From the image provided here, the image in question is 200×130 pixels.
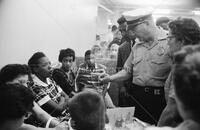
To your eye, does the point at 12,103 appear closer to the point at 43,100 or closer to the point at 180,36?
the point at 43,100

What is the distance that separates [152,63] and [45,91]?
33.4 inches

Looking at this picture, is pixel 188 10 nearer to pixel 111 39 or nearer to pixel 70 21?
pixel 111 39

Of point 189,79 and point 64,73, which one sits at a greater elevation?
point 189,79

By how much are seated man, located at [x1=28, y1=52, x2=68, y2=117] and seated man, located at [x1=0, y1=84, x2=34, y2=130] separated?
1.97ft

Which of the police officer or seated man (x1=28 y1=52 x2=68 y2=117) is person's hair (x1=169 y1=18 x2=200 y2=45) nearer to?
the police officer

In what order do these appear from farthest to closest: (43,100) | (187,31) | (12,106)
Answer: (43,100) < (187,31) < (12,106)

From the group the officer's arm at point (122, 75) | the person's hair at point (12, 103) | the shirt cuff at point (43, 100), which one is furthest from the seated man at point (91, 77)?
the person's hair at point (12, 103)

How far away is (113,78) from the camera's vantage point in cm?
198

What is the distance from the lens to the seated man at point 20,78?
1.42 meters

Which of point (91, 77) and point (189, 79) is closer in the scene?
point (189, 79)

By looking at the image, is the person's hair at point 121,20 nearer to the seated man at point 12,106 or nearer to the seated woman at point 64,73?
the seated woman at point 64,73

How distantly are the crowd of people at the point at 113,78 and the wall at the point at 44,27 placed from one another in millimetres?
86

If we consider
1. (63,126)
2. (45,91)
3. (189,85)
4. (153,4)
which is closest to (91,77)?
(45,91)

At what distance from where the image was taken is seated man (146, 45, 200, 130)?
0.62 m
